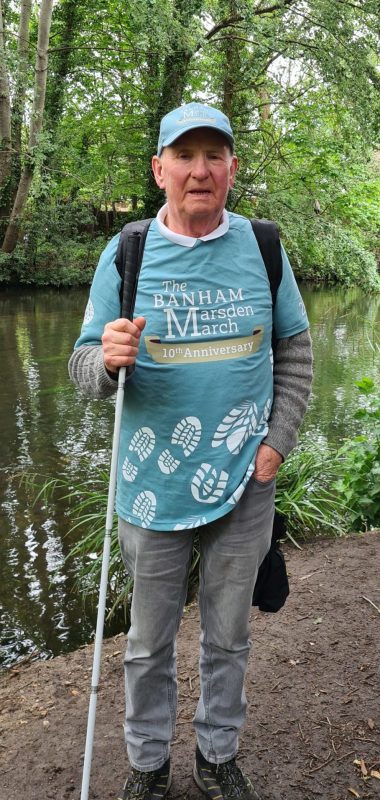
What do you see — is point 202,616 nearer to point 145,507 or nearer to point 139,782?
point 145,507

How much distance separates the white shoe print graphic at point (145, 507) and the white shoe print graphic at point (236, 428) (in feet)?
0.81

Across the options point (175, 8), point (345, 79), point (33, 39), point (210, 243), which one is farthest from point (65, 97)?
point (210, 243)

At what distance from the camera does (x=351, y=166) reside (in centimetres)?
1402

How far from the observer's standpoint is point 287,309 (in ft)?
6.92

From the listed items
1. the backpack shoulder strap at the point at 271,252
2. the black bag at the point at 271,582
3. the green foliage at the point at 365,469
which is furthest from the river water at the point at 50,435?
the backpack shoulder strap at the point at 271,252

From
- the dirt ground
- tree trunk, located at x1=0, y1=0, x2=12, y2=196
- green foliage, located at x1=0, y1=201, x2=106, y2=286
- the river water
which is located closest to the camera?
the dirt ground

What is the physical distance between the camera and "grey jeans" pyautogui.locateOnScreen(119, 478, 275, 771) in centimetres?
204

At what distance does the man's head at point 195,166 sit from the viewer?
1914mm

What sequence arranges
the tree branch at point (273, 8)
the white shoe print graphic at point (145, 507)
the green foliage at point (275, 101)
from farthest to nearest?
the tree branch at point (273, 8) → the green foliage at point (275, 101) → the white shoe print graphic at point (145, 507)

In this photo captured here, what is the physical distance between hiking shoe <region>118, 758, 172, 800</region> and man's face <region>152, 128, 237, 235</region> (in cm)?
170

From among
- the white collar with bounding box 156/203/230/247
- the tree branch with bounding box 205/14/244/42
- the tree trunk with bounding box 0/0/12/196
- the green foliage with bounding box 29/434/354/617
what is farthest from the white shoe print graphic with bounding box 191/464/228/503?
the tree trunk with bounding box 0/0/12/196

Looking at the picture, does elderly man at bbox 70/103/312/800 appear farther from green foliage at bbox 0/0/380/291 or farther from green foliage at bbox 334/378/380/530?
green foliage at bbox 0/0/380/291

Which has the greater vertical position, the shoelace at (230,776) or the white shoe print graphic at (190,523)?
the white shoe print graphic at (190,523)

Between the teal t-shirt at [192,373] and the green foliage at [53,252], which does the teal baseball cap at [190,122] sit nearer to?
the teal t-shirt at [192,373]
